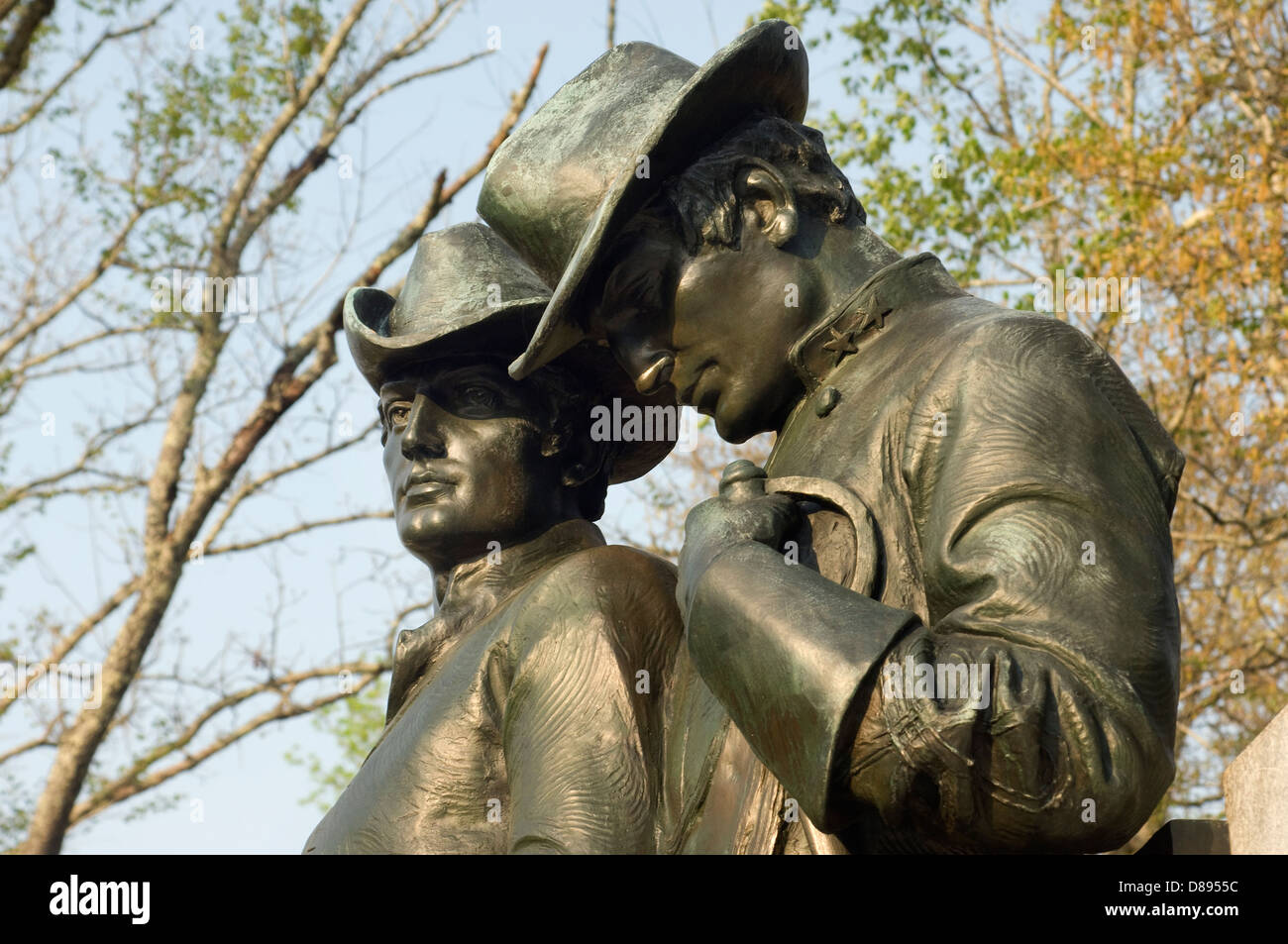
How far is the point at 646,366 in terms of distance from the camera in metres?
3.57

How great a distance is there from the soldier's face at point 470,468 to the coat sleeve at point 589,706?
0.33 meters

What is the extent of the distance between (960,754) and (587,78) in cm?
183

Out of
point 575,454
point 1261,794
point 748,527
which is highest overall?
point 575,454

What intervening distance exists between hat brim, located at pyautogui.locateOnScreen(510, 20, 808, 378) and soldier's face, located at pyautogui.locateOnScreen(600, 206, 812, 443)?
3.4 inches

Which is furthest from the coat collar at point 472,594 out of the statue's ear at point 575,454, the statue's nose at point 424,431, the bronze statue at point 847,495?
the bronze statue at point 847,495

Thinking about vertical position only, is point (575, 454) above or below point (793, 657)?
above

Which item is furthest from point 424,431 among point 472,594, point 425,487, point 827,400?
point 827,400

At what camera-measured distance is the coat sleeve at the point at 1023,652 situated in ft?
8.94

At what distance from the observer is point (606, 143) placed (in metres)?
3.85

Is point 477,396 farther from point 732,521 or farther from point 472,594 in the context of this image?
point 732,521

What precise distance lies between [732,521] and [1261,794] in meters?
1.71

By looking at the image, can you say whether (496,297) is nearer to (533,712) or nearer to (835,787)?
(533,712)

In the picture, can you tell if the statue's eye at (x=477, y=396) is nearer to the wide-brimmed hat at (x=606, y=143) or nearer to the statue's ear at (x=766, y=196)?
the wide-brimmed hat at (x=606, y=143)

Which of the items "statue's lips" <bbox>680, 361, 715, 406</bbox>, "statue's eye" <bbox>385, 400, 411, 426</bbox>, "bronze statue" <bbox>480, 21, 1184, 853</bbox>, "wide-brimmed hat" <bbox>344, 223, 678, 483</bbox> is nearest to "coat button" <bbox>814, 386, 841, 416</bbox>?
"bronze statue" <bbox>480, 21, 1184, 853</bbox>
